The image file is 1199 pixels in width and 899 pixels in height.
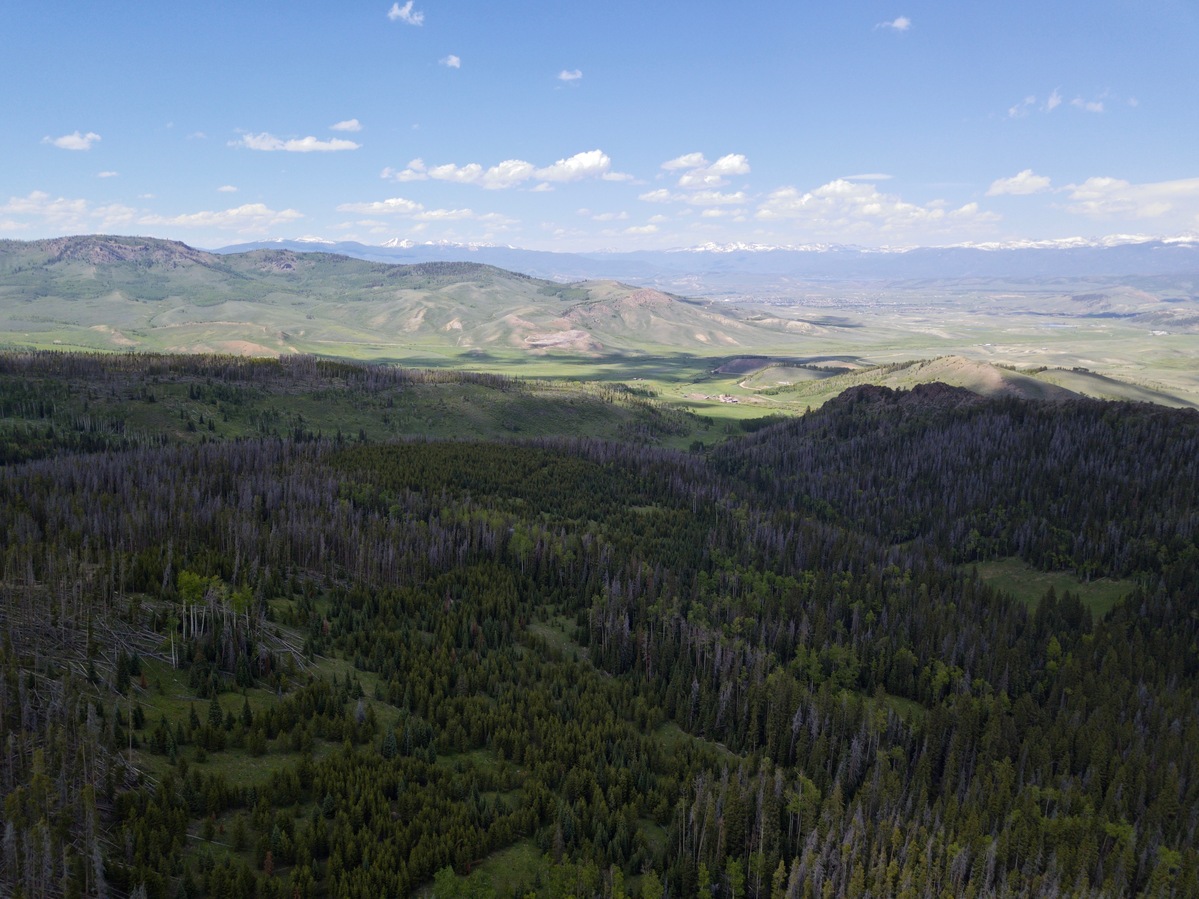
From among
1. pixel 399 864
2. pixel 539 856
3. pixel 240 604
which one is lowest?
pixel 539 856

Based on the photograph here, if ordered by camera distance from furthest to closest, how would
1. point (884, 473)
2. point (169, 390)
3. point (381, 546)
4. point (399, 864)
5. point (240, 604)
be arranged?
point (169, 390)
point (884, 473)
point (381, 546)
point (240, 604)
point (399, 864)

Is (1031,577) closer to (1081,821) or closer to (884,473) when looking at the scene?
(884,473)

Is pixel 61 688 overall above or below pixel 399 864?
above

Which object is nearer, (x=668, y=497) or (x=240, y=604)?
(x=240, y=604)

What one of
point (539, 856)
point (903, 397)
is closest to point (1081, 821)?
point (539, 856)

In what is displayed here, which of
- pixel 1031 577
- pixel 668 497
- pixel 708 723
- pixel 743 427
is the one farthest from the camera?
pixel 743 427

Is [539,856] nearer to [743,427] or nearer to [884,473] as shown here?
[884,473]

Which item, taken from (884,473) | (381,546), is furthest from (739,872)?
(884,473)
